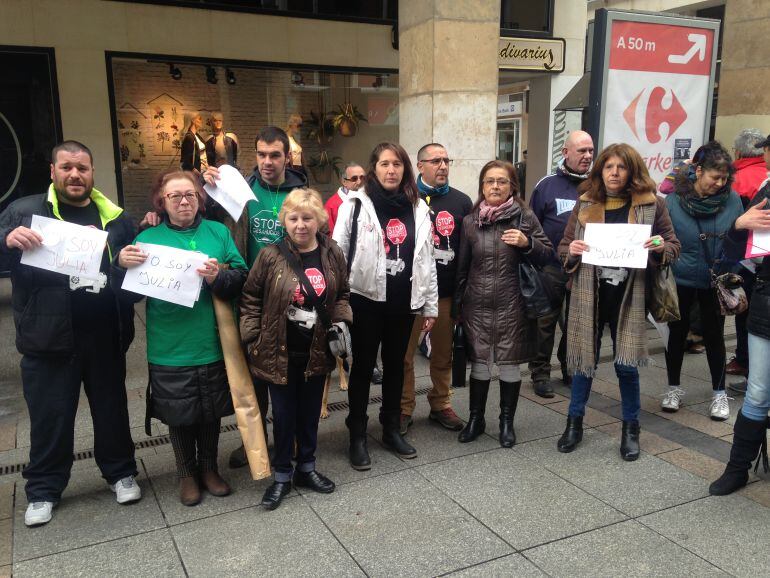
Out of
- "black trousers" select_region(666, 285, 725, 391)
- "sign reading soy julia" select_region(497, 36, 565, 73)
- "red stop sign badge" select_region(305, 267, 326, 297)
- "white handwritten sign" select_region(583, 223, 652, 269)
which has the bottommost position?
"black trousers" select_region(666, 285, 725, 391)

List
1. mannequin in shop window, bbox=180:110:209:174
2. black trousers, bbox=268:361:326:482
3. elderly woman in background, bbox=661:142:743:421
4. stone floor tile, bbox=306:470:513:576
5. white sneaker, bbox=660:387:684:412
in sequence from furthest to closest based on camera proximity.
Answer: mannequin in shop window, bbox=180:110:209:174, white sneaker, bbox=660:387:684:412, elderly woman in background, bbox=661:142:743:421, black trousers, bbox=268:361:326:482, stone floor tile, bbox=306:470:513:576

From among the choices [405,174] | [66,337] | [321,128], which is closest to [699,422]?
[405,174]

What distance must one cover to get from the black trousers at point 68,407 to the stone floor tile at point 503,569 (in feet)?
6.58

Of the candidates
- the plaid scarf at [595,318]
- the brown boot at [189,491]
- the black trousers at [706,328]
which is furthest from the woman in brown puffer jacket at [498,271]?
the brown boot at [189,491]

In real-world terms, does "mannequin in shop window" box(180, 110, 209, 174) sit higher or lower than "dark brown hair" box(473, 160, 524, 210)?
higher

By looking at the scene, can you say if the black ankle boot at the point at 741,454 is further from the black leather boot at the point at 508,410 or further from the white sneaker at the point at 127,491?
the white sneaker at the point at 127,491

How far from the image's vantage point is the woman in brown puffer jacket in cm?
418

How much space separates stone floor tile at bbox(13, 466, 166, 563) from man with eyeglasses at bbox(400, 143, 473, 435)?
1.78 metres

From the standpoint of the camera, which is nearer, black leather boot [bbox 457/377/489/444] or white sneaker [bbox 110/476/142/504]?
white sneaker [bbox 110/476/142/504]

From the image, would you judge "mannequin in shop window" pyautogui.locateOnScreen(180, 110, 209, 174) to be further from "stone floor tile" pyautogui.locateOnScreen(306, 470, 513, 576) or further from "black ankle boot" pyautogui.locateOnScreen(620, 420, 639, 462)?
"black ankle boot" pyautogui.locateOnScreen(620, 420, 639, 462)

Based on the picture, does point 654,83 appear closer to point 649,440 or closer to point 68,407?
point 649,440

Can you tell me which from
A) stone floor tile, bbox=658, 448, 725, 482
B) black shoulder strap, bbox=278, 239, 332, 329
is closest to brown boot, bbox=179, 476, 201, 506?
black shoulder strap, bbox=278, 239, 332, 329

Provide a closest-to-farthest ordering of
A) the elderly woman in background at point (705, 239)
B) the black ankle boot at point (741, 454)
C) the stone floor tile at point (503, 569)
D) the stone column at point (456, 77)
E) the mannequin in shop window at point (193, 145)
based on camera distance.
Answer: the stone floor tile at point (503, 569) < the black ankle boot at point (741, 454) < the elderly woman in background at point (705, 239) < the stone column at point (456, 77) < the mannequin in shop window at point (193, 145)

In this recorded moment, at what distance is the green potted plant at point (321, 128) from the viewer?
11.0 meters
